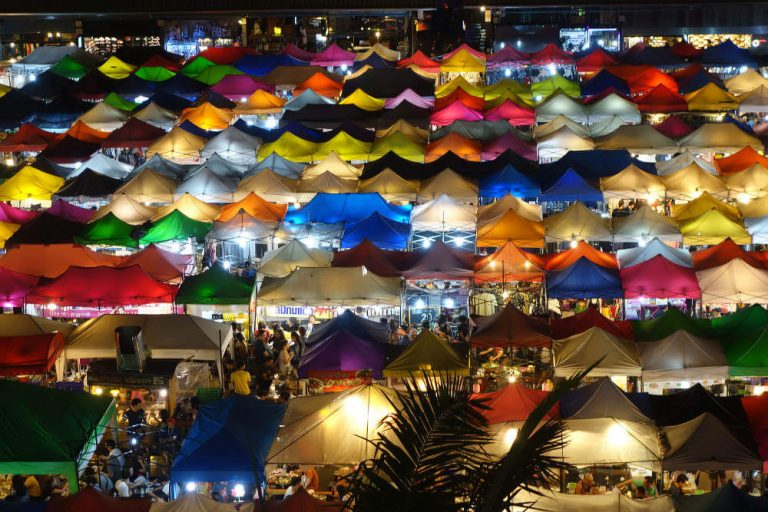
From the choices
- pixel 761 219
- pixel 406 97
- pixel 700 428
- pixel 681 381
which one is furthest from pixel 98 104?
pixel 700 428

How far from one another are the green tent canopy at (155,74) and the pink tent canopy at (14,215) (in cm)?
1182

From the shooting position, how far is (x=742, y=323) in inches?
684

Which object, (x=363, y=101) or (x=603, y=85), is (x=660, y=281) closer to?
(x=363, y=101)

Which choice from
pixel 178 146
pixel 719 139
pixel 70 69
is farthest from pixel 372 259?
pixel 70 69

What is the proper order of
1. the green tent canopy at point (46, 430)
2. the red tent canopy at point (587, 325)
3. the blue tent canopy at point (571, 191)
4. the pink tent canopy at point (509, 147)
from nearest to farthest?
the green tent canopy at point (46, 430) → the red tent canopy at point (587, 325) → the blue tent canopy at point (571, 191) → the pink tent canopy at point (509, 147)

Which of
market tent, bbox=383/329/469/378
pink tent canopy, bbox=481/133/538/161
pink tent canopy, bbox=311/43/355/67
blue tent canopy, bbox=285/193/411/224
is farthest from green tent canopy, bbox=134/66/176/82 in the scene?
market tent, bbox=383/329/469/378

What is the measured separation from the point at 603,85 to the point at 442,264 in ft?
46.1

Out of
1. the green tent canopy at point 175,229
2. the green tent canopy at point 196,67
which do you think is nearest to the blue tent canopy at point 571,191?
the green tent canopy at point 175,229

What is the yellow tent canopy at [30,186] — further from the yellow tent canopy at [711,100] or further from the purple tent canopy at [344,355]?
the yellow tent canopy at [711,100]

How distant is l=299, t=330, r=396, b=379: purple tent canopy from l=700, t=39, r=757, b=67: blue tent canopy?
876 inches

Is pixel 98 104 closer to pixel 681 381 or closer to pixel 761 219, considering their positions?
pixel 761 219

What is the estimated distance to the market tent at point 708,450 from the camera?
13.4m

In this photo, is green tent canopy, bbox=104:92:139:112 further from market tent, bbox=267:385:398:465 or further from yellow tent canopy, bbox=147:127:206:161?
market tent, bbox=267:385:398:465

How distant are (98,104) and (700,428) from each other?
77.4ft
